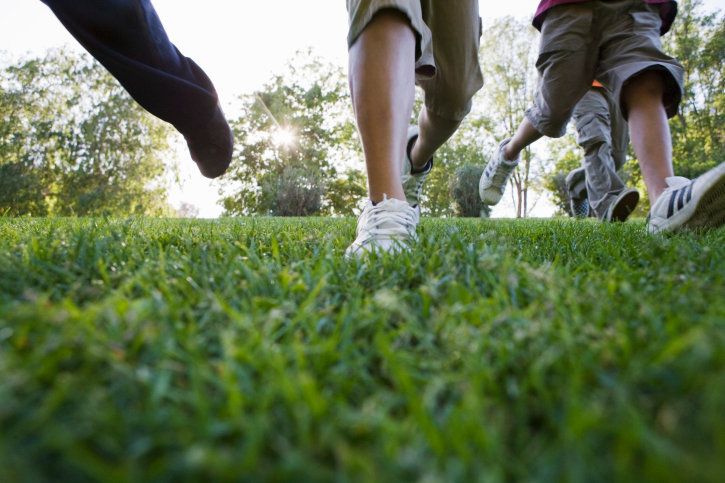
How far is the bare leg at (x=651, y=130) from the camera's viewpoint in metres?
2.48

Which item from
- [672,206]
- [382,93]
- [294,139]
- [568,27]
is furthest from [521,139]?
[294,139]

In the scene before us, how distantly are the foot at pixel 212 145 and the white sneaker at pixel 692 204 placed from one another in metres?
2.73

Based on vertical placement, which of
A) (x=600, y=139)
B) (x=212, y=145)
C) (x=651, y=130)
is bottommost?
(x=651, y=130)

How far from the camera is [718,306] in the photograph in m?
0.75

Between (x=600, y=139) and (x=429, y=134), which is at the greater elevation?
(x=600, y=139)

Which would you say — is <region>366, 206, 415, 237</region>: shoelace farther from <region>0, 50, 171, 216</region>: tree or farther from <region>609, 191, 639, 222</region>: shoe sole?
<region>0, 50, 171, 216</region>: tree

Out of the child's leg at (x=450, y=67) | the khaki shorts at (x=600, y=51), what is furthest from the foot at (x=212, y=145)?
the khaki shorts at (x=600, y=51)

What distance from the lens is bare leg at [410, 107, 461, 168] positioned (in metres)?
3.14

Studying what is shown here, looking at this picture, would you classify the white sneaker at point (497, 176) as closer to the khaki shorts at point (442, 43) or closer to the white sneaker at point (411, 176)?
the white sneaker at point (411, 176)

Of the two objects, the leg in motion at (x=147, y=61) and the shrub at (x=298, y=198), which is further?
the shrub at (x=298, y=198)

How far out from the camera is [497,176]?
429 centimetres

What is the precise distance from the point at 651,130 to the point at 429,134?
148 centimetres

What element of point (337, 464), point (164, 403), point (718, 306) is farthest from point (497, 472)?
point (718, 306)

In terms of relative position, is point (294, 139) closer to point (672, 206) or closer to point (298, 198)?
point (298, 198)
